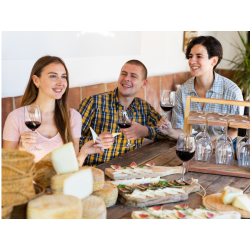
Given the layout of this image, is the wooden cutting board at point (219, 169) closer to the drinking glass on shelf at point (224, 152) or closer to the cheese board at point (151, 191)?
the drinking glass on shelf at point (224, 152)

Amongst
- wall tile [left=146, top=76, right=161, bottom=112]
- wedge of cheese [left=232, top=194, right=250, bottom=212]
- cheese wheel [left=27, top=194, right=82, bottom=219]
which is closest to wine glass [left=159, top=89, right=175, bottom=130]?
wedge of cheese [left=232, top=194, right=250, bottom=212]

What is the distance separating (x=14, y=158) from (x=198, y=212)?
67cm

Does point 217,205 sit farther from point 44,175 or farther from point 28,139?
point 28,139

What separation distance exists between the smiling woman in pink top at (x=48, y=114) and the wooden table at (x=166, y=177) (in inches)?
10.7

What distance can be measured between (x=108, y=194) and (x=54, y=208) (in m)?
0.32

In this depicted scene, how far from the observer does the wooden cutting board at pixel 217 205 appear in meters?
1.22

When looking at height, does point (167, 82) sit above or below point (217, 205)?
above

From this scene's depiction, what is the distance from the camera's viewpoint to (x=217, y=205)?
50.4 inches

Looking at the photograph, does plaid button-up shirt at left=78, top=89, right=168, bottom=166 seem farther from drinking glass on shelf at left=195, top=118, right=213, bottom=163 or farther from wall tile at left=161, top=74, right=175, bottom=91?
wall tile at left=161, top=74, right=175, bottom=91

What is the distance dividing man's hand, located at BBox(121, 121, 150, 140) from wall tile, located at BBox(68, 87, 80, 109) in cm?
76

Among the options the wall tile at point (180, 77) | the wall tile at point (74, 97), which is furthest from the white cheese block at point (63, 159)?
the wall tile at point (180, 77)

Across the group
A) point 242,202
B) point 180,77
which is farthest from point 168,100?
point 180,77
